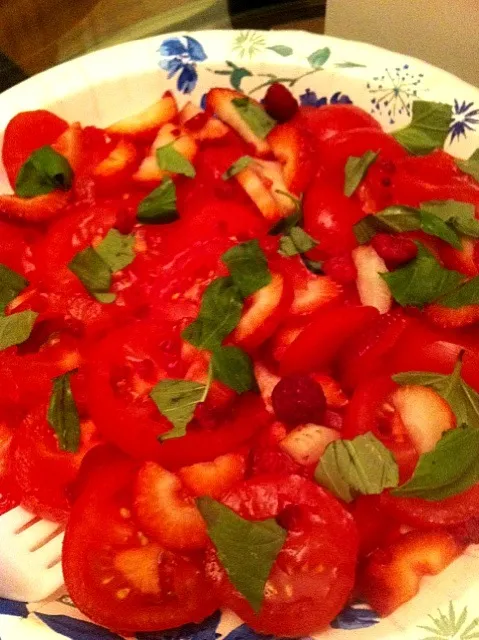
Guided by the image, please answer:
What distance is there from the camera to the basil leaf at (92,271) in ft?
4.35

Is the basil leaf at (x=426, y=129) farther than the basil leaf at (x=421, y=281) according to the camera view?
Yes

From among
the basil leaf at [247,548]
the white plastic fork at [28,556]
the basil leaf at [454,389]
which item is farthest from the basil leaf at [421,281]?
the white plastic fork at [28,556]

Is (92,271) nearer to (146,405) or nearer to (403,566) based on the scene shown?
(146,405)

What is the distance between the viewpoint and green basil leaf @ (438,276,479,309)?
1.21 meters

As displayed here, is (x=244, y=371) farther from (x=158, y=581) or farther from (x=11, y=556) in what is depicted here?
(x=11, y=556)

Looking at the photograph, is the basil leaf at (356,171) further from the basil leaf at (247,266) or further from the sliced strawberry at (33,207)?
the sliced strawberry at (33,207)

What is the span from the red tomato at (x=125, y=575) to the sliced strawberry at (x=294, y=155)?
750 mm

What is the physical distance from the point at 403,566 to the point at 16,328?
76cm

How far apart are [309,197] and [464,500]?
66cm

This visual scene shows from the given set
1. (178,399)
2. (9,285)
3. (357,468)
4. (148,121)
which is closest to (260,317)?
(178,399)

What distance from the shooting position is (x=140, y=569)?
1.02m

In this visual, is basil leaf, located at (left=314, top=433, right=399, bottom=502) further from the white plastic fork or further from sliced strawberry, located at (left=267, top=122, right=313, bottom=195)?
sliced strawberry, located at (left=267, top=122, right=313, bottom=195)

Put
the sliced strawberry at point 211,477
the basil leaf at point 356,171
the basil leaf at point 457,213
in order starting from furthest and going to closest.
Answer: the basil leaf at point 356,171 → the basil leaf at point 457,213 → the sliced strawberry at point 211,477

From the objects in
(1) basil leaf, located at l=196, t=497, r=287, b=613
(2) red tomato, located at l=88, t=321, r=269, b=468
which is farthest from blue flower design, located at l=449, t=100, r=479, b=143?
(1) basil leaf, located at l=196, t=497, r=287, b=613
